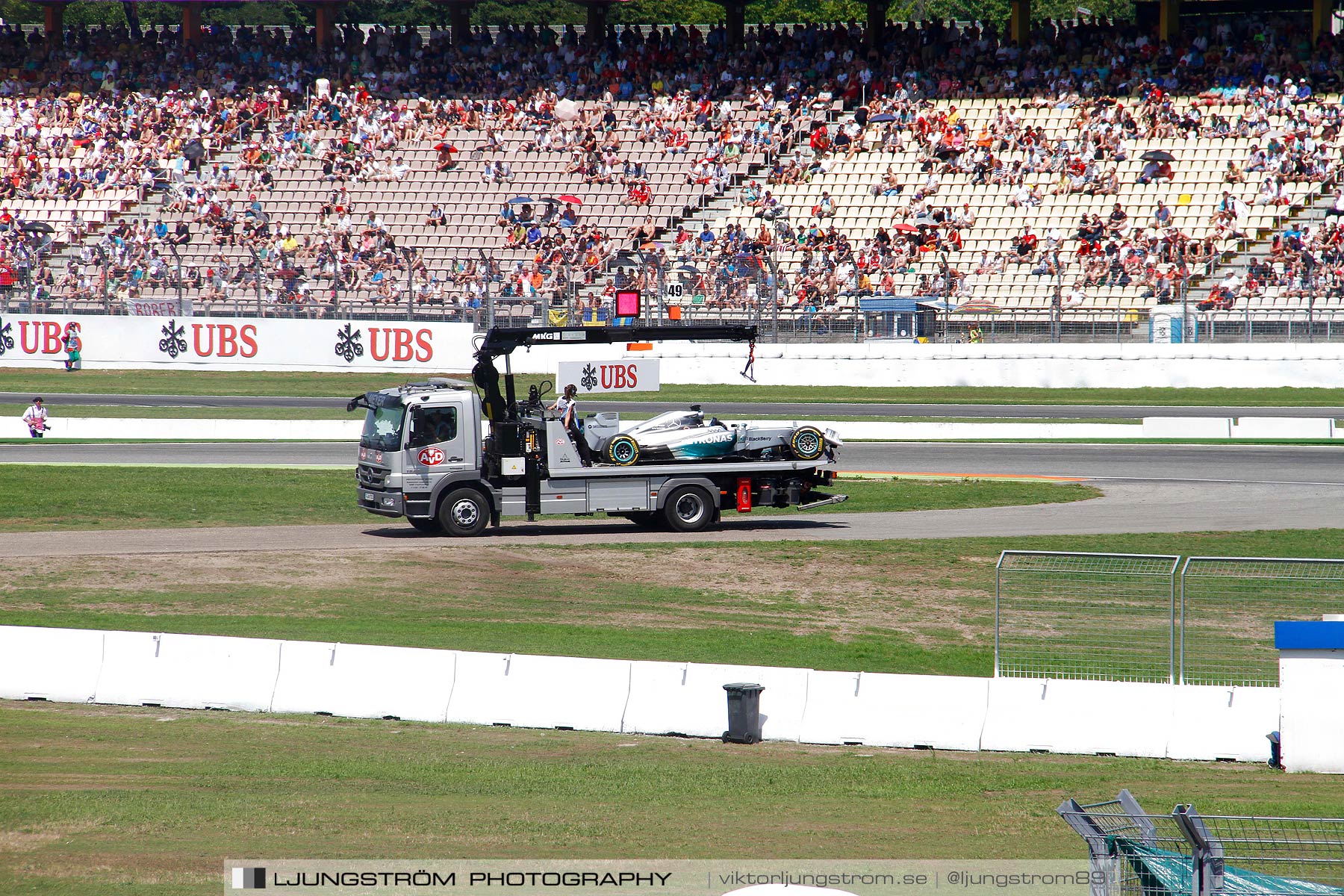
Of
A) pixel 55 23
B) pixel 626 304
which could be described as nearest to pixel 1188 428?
pixel 626 304

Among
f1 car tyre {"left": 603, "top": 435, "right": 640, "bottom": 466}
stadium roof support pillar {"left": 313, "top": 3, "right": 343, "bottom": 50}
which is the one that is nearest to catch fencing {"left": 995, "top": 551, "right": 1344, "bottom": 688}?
f1 car tyre {"left": 603, "top": 435, "right": 640, "bottom": 466}

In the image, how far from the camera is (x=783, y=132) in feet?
147

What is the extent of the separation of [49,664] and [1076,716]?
26.9 ft

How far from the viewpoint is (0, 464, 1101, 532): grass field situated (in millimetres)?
21125

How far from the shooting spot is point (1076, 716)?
1084cm

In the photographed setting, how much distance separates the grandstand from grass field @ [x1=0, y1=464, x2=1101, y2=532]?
1322cm

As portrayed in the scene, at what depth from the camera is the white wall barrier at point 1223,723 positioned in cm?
1059

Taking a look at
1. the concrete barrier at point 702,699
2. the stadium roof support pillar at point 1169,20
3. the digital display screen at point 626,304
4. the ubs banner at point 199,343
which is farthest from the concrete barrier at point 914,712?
the stadium roof support pillar at point 1169,20

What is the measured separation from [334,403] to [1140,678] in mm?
25744

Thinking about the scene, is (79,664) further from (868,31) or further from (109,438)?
(868,31)

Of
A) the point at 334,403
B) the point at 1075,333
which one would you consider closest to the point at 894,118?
the point at 1075,333

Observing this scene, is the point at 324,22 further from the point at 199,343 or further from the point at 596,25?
the point at 199,343

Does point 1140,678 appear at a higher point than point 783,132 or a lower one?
lower

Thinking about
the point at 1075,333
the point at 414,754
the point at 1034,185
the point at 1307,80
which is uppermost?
the point at 1307,80
